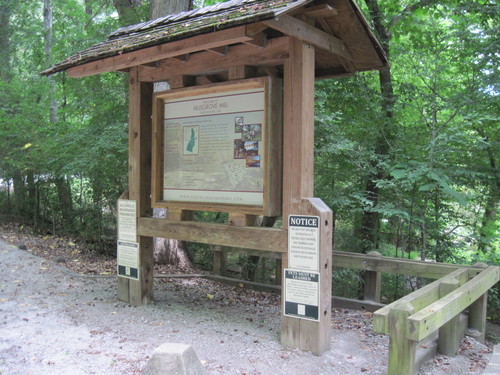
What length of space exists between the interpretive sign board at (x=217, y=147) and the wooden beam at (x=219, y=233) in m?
0.21

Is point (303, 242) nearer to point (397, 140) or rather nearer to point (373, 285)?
point (373, 285)

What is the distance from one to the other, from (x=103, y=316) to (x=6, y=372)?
162 centimetres


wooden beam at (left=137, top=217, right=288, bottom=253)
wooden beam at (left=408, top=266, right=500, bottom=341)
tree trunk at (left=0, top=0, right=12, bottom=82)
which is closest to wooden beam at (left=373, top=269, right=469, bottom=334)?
wooden beam at (left=408, top=266, right=500, bottom=341)

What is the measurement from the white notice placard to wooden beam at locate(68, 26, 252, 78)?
1697 mm

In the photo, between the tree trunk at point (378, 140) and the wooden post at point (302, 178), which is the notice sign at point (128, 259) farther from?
the tree trunk at point (378, 140)

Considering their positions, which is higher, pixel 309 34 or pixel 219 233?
pixel 309 34

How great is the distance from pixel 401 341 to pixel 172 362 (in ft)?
5.28

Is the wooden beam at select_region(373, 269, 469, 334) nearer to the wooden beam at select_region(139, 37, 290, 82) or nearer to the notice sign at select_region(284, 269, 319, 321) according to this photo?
the notice sign at select_region(284, 269, 319, 321)

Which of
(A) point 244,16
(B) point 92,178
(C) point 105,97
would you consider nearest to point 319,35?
(A) point 244,16

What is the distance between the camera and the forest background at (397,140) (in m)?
6.35

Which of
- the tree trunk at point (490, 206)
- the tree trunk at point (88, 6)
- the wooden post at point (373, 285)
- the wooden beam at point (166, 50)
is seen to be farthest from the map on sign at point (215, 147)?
the tree trunk at point (88, 6)

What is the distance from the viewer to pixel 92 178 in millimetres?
10383

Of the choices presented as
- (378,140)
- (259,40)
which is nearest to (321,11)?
(259,40)

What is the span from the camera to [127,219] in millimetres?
5586
